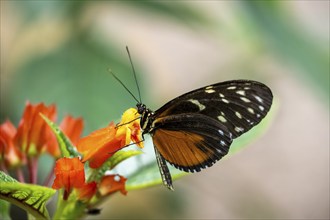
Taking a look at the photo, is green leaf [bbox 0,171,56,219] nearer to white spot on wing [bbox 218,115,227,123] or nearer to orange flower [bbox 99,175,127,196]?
orange flower [bbox 99,175,127,196]

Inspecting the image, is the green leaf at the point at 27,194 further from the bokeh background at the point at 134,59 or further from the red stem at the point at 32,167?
the bokeh background at the point at 134,59

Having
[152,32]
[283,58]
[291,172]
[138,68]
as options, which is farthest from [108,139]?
[152,32]

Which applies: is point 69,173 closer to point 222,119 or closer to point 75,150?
point 75,150

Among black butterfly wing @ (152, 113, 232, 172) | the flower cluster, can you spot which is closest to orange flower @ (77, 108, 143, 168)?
the flower cluster

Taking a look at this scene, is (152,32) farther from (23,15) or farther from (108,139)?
(108,139)

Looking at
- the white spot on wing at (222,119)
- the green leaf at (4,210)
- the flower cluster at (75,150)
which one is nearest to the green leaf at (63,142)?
the flower cluster at (75,150)

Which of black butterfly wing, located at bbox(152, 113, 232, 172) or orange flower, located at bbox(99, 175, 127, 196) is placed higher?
black butterfly wing, located at bbox(152, 113, 232, 172)
